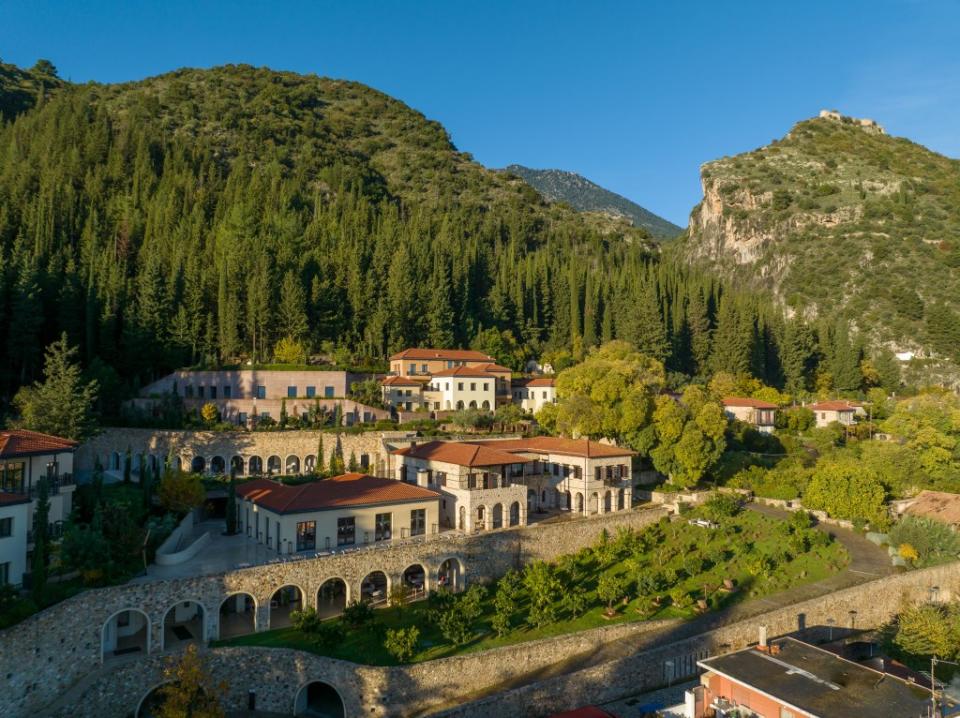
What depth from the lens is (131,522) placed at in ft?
84.1

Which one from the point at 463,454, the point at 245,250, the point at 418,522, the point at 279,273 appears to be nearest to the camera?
the point at 418,522

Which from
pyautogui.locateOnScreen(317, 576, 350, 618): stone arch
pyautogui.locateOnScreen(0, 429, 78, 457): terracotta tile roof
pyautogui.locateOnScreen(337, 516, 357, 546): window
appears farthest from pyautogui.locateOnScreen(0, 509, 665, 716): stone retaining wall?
pyautogui.locateOnScreen(0, 429, 78, 457): terracotta tile roof

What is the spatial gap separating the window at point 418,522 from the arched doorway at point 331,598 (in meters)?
4.05

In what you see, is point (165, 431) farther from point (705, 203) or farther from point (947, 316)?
point (705, 203)

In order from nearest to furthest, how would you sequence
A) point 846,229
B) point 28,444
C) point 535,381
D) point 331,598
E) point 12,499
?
point 12,499 → point 28,444 → point 331,598 → point 535,381 → point 846,229

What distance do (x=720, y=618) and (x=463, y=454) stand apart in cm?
1435

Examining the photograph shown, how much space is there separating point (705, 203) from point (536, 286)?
7485 centimetres

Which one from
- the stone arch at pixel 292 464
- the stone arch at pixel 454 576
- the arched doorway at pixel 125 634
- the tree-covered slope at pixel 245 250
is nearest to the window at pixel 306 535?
the stone arch at pixel 454 576

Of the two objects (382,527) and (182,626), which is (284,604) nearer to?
(182,626)

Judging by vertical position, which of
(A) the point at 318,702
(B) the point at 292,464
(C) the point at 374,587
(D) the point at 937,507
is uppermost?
(B) the point at 292,464

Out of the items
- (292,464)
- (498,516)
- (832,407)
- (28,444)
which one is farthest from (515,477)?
(832,407)

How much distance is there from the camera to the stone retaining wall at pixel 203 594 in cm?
1991

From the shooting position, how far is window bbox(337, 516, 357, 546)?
28703 millimetres

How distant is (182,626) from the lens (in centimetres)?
2497
